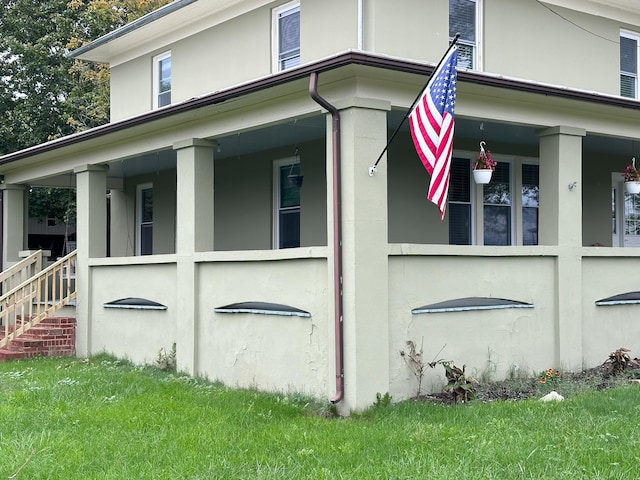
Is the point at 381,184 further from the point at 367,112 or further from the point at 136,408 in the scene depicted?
the point at 136,408

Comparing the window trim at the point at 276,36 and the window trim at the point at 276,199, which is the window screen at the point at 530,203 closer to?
the window trim at the point at 276,199

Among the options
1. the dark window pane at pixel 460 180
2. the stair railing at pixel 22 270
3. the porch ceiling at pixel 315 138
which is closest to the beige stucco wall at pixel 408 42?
the porch ceiling at pixel 315 138

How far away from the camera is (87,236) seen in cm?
1412

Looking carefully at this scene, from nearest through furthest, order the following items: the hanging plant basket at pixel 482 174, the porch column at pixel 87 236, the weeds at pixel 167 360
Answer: the hanging plant basket at pixel 482 174 < the weeds at pixel 167 360 < the porch column at pixel 87 236

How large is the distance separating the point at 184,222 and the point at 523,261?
15.8 ft

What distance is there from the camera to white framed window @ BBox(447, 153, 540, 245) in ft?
42.8

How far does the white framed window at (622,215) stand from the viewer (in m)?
15.3

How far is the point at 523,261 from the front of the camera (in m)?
10.6

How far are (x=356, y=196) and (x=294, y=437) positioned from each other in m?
2.76

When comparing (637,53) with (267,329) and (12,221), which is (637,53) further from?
(12,221)

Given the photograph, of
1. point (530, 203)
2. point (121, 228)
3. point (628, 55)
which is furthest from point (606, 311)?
point (121, 228)

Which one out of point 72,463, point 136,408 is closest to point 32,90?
point 136,408

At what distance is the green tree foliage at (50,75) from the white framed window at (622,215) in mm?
15757

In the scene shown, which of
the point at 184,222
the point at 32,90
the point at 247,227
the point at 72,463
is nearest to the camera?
the point at 72,463
